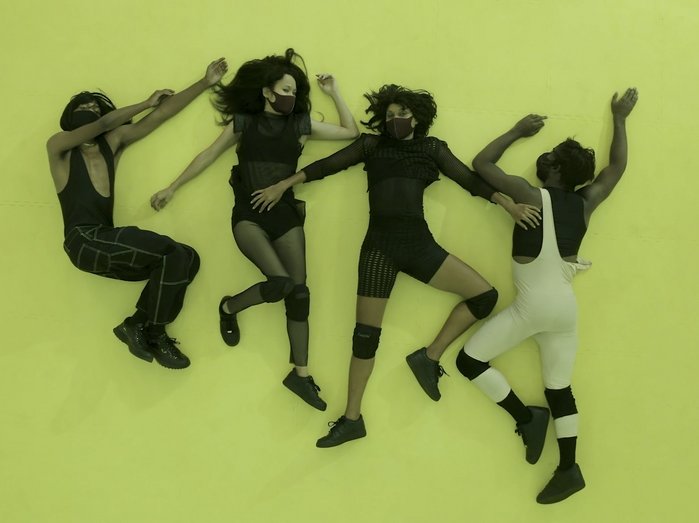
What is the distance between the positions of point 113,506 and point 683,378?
2996 millimetres

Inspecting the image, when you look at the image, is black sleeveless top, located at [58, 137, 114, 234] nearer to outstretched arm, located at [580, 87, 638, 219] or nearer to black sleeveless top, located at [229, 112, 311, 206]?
black sleeveless top, located at [229, 112, 311, 206]

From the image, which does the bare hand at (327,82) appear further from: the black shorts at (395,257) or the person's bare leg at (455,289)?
the person's bare leg at (455,289)

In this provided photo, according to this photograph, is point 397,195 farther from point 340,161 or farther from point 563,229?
point 563,229

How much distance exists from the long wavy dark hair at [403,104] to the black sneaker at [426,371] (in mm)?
1113

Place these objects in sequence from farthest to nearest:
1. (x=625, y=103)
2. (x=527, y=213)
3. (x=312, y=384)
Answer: (x=625, y=103) < (x=312, y=384) < (x=527, y=213)

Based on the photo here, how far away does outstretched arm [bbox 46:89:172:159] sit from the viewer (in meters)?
2.29

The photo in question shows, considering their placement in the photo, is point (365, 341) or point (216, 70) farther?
point (216, 70)

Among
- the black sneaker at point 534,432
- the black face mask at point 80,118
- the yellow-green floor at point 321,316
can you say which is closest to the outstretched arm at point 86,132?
the black face mask at point 80,118

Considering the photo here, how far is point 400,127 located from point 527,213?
726 mm

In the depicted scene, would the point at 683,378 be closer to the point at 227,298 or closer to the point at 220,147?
the point at 227,298

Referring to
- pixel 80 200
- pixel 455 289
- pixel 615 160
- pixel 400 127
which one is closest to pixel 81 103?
pixel 80 200

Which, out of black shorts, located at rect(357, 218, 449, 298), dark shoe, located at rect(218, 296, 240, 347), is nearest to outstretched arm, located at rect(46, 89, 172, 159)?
dark shoe, located at rect(218, 296, 240, 347)

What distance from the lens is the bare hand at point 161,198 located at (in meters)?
2.43

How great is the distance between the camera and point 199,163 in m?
2.45
